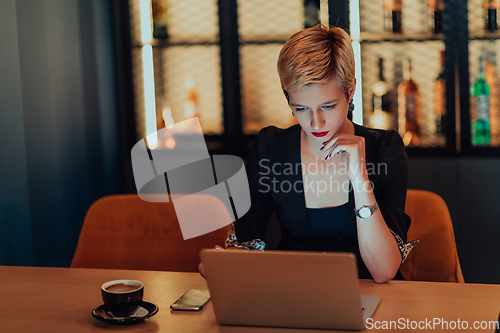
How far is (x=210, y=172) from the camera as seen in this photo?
7.85 ft

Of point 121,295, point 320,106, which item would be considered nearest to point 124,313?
point 121,295

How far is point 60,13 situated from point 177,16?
62 centimetres

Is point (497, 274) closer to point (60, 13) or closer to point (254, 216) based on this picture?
point (254, 216)

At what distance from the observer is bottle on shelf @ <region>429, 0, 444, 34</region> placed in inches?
85.9

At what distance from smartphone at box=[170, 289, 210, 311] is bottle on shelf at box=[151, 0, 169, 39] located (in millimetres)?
1710

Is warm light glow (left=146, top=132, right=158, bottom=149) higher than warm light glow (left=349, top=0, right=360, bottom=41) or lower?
lower

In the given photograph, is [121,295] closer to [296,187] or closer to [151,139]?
[296,187]

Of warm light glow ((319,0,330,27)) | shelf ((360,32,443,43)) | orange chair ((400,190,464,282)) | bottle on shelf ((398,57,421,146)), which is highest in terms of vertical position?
warm light glow ((319,0,330,27))

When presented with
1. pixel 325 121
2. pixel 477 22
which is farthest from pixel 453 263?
pixel 477 22

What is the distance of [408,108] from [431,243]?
43.7 inches

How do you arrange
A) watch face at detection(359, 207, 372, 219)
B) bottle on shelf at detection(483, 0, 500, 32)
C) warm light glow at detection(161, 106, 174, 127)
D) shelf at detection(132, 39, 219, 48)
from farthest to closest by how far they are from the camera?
1. warm light glow at detection(161, 106, 174, 127)
2. shelf at detection(132, 39, 219, 48)
3. bottle on shelf at detection(483, 0, 500, 32)
4. watch face at detection(359, 207, 372, 219)

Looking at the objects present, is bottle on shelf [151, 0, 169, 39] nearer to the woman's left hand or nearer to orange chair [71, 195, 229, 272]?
orange chair [71, 195, 229, 272]

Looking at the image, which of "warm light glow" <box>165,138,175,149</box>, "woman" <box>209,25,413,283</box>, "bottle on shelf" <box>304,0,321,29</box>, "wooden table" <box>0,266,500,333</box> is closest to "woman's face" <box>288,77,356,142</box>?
"woman" <box>209,25,413,283</box>

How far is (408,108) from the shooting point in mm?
2279
